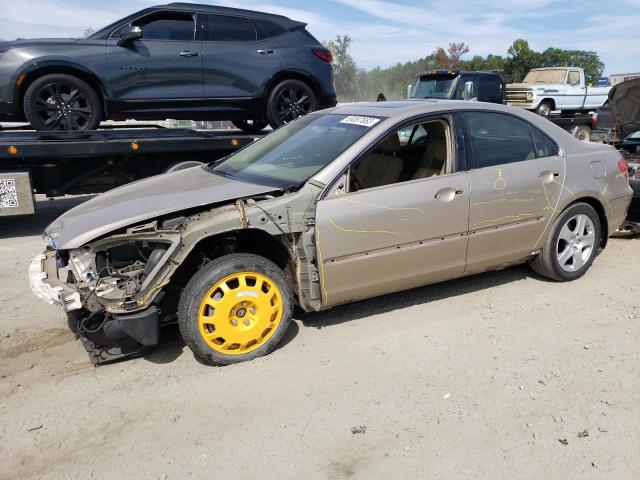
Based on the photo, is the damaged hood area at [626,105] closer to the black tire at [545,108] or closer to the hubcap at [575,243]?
the hubcap at [575,243]

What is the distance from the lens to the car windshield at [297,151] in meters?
3.73

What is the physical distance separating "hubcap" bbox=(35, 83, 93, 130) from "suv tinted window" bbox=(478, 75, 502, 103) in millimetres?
11012

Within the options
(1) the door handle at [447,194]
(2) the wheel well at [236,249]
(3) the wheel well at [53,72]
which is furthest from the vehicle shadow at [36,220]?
(1) the door handle at [447,194]

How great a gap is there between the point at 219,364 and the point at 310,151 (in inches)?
64.5

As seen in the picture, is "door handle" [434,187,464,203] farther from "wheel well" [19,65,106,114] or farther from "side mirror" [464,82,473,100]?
"side mirror" [464,82,473,100]

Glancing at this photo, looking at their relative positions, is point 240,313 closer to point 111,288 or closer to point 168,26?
point 111,288

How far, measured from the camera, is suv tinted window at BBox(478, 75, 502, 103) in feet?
48.3

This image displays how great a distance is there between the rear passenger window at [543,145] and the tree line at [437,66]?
3939cm

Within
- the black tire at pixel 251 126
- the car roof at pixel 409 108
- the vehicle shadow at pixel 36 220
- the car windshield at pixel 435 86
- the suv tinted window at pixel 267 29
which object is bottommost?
the vehicle shadow at pixel 36 220

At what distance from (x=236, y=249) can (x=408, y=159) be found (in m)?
1.67

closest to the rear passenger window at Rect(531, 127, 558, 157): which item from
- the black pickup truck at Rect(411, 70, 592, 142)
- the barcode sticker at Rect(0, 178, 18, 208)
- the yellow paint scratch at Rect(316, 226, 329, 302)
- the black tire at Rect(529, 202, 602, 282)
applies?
the black tire at Rect(529, 202, 602, 282)

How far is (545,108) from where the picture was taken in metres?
19.0

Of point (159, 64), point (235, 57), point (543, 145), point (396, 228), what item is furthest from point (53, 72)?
point (543, 145)

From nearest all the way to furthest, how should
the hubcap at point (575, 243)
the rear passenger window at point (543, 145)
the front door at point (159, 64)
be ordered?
the rear passenger window at point (543, 145) < the hubcap at point (575, 243) < the front door at point (159, 64)
